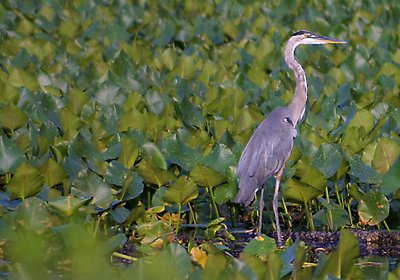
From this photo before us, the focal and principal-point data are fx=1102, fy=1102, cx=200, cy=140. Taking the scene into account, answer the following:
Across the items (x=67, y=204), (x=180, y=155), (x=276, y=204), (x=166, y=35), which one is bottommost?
(x=166, y=35)

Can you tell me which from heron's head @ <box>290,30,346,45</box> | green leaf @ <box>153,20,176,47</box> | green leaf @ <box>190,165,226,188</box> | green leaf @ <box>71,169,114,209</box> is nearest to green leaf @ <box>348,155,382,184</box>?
green leaf @ <box>190,165,226,188</box>

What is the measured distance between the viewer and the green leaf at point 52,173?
512cm

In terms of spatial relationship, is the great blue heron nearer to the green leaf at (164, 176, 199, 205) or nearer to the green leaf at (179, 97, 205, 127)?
the green leaf at (164, 176, 199, 205)

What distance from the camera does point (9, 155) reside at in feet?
17.2

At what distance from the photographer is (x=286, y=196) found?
17.6 ft

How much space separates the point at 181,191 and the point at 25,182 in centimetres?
71

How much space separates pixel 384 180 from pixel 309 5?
6402 mm

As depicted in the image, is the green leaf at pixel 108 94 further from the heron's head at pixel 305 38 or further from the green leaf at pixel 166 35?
the green leaf at pixel 166 35

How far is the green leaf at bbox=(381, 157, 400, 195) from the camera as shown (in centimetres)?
500

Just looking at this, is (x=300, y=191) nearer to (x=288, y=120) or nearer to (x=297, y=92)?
(x=288, y=120)

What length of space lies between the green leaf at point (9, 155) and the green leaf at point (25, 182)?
0.26 meters

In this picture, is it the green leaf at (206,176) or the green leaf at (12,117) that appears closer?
the green leaf at (206,176)

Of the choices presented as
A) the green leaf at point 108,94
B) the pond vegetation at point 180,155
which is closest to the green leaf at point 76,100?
the pond vegetation at point 180,155

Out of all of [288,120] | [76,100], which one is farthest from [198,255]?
[76,100]
